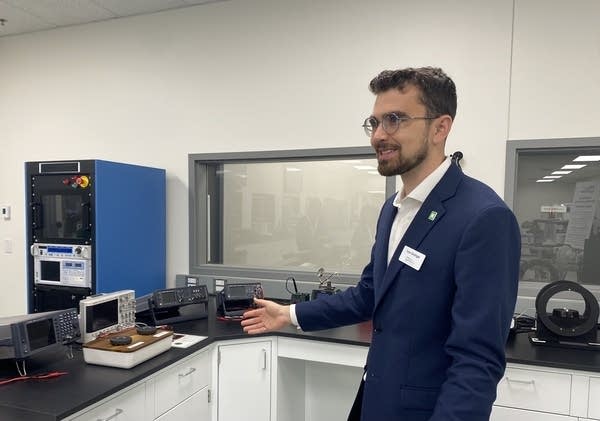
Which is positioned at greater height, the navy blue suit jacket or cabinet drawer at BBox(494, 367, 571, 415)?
the navy blue suit jacket

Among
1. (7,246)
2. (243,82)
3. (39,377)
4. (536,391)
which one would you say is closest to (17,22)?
(7,246)

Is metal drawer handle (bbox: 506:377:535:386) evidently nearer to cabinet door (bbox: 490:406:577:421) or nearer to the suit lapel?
cabinet door (bbox: 490:406:577:421)

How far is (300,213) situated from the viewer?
2.99m

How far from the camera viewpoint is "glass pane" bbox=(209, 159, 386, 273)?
2834mm

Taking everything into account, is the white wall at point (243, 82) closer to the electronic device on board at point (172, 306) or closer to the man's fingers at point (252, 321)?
the electronic device on board at point (172, 306)

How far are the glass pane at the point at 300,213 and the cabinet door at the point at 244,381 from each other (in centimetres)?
88

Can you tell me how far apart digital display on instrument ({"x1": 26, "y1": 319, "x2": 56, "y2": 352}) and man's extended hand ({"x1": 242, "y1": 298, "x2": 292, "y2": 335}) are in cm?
84

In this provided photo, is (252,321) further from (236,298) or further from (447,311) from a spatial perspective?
(236,298)

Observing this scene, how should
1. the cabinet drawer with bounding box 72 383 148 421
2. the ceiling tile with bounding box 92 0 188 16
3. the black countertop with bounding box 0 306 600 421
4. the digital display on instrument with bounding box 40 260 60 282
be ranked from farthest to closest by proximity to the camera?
the ceiling tile with bounding box 92 0 188 16 < the digital display on instrument with bounding box 40 260 60 282 < the cabinet drawer with bounding box 72 383 148 421 < the black countertop with bounding box 0 306 600 421

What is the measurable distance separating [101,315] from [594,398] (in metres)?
2.24

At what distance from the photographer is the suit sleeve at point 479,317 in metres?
0.91

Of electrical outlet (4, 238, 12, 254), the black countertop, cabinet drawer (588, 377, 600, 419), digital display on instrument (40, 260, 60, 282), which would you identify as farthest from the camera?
electrical outlet (4, 238, 12, 254)

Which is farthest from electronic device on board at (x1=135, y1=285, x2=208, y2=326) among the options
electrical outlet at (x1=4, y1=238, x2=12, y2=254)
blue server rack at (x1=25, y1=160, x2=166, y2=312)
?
electrical outlet at (x1=4, y1=238, x2=12, y2=254)

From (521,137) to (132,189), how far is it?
2.54 m
